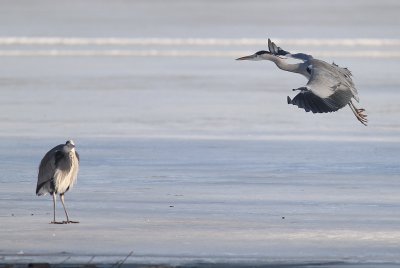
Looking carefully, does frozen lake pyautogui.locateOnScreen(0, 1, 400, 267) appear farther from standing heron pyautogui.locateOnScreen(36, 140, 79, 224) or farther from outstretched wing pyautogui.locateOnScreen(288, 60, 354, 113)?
outstretched wing pyautogui.locateOnScreen(288, 60, 354, 113)

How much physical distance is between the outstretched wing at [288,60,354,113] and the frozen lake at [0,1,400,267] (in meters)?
0.75

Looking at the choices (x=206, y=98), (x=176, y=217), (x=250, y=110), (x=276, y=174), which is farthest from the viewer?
(x=206, y=98)

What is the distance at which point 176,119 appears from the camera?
1731cm

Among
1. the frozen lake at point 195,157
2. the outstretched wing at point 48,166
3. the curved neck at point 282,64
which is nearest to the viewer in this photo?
the frozen lake at point 195,157

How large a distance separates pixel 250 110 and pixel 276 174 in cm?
611

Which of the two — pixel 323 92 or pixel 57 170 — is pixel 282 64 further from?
pixel 57 170

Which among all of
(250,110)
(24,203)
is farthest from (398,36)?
(24,203)

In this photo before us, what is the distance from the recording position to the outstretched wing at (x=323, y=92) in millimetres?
10469

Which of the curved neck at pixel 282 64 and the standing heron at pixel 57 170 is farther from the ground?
the curved neck at pixel 282 64

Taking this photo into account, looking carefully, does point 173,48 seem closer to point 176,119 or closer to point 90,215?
point 176,119

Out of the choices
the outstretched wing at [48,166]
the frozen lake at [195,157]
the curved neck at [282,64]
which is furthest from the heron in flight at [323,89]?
the outstretched wing at [48,166]

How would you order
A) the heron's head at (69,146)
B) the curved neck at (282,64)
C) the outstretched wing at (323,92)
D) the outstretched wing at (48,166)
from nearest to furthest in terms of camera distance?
the heron's head at (69,146), the outstretched wing at (48,166), the outstretched wing at (323,92), the curved neck at (282,64)

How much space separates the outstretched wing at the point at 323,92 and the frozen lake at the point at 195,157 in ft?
2.47

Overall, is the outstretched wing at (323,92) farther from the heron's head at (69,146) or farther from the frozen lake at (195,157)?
the heron's head at (69,146)
